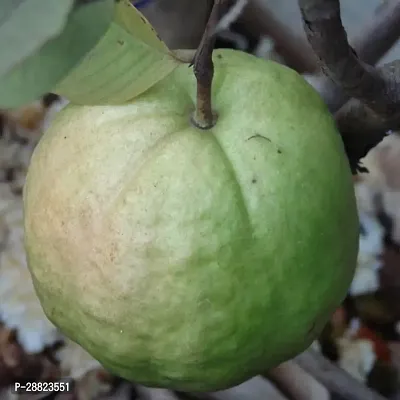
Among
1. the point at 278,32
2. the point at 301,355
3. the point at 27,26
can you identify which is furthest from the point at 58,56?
the point at 278,32

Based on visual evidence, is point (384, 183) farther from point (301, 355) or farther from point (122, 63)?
point (122, 63)

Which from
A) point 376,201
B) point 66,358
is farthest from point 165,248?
point 376,201

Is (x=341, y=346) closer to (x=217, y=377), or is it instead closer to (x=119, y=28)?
(x=217, y=377)

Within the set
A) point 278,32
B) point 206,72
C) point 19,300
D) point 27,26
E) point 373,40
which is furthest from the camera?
point 278,32

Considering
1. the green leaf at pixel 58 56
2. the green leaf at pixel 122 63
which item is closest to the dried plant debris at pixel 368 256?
the green leaf at pixel 122 63

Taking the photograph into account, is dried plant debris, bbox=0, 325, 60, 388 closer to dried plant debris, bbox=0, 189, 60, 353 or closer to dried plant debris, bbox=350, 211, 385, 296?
dried plant debris, bbox=0, 189, 60, 353

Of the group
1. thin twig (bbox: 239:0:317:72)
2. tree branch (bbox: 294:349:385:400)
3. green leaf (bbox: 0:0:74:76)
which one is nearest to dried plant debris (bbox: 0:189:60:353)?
tree branch (bbox: 294:349:385:400)
